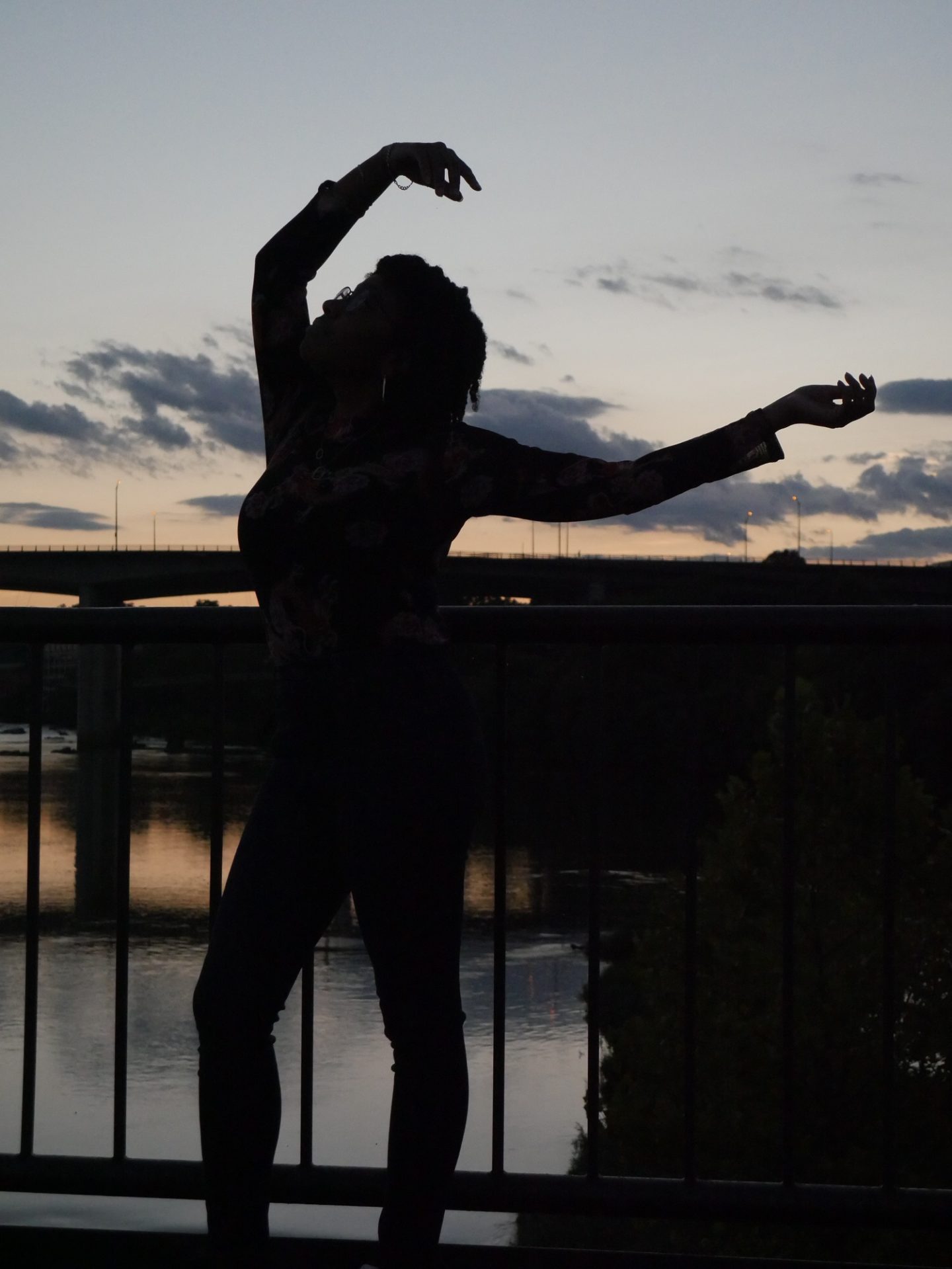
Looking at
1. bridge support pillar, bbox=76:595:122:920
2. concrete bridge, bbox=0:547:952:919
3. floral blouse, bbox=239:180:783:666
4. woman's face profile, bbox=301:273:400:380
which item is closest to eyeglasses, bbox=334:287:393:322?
woman's face profile, bbox=301:273:400:380

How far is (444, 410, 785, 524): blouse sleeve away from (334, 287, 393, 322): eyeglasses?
0.28 metres

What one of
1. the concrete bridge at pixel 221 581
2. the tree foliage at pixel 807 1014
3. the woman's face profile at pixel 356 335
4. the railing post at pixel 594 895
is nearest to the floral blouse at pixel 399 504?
the woman's face profile at pixel 356 335

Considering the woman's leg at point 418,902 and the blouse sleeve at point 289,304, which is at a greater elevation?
the blouse sleeve at point 289,304

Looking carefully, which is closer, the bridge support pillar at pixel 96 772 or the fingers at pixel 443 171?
the fingers at pixel 443 171

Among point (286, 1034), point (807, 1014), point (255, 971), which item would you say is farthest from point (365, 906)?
point (286, 1034)

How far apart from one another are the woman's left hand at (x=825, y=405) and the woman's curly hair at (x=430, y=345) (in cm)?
51

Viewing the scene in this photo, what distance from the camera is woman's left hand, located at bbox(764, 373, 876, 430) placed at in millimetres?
2264

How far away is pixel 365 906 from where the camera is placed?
7.15ft

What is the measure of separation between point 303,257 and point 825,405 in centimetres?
102

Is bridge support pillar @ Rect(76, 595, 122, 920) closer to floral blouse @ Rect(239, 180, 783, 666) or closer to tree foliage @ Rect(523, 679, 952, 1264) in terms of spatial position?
tree foliage @ Rect(523, 679, 952, 1264)

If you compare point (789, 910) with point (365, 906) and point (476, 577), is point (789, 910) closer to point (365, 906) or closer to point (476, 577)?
point (365, 906)

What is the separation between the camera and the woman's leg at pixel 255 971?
2.21 m

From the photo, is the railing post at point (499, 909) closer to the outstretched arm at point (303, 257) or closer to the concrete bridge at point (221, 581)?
the outstretched arm at point (303, 257)

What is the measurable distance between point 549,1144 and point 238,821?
16627 millimetres
